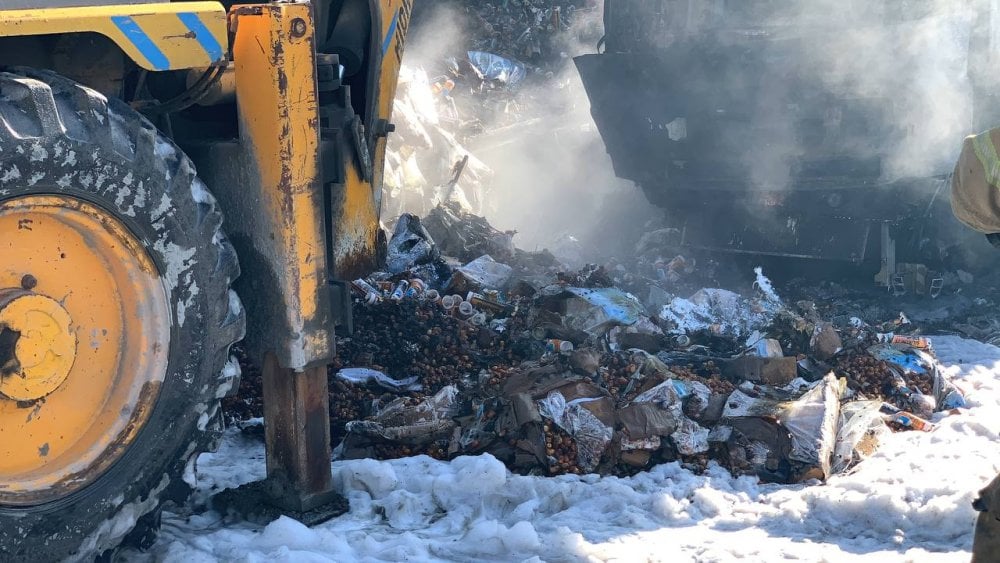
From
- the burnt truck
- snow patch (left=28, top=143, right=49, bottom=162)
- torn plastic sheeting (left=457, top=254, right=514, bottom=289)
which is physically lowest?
snow patch (left=28, top=143, right=49, bottom=162)

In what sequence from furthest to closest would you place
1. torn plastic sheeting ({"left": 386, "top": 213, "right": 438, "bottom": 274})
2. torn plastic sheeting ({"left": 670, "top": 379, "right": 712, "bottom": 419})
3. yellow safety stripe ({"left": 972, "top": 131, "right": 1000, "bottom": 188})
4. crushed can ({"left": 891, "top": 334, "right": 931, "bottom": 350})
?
torn plastic sheeting ({"left": 386, "top": 213, "right": 438, "bottom": 274}), crushed can ({"left": 891, "top": 334, "right": 931, "bottom": 350}), torn plastic sheeting ({"left": 670, "top": 379, "right": 712, "bottom": 419}), yellow safety stripe ({"left": 972, "top": 131, "right": 1000, "bottom": 188})

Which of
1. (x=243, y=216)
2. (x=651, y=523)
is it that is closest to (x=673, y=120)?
(x=651, y=523)

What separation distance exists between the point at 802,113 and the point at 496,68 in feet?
21.9

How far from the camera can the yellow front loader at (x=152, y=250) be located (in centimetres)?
257

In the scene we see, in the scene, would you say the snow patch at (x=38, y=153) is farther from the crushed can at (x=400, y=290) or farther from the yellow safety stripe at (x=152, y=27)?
the crushed can at (x=400, y=290)

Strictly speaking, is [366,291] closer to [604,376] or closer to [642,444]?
[604,376]

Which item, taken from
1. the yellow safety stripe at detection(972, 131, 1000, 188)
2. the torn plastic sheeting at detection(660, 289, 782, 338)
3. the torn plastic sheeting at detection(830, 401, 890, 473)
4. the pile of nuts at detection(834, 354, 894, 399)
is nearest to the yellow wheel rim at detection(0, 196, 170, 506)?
the yellow safety stripe at detection(972, 131, 1000, 188)

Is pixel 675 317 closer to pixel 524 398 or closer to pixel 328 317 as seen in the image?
pixel 524 398

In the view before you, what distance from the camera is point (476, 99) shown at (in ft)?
43.5

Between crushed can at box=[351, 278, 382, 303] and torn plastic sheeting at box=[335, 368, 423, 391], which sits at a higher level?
crushed can at box=[351, 278, 382, 303]

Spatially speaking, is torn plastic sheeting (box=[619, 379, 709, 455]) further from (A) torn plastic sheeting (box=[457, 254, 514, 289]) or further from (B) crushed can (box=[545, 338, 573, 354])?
(A) torn plastic sheeting (box=[457, 254, 514, 289])

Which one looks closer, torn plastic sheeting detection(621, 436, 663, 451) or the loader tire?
the loader tire

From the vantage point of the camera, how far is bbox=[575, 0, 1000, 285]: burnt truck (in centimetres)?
723

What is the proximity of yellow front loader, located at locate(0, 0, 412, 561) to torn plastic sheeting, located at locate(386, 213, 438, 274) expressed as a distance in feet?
11.5
